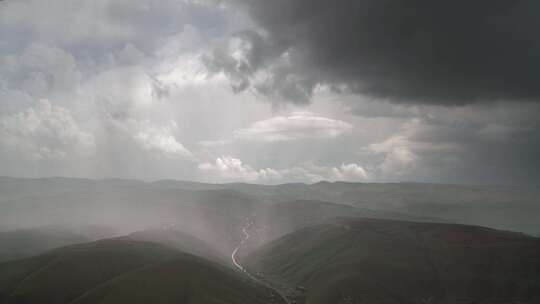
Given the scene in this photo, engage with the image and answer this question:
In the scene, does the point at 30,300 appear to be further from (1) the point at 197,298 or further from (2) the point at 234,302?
(2) the point at 234,302

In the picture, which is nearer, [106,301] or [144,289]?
[106,301]

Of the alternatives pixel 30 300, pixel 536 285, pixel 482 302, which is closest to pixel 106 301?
pixel 30 300

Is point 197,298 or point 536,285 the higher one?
point 536,285

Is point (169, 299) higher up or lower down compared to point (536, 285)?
lower down

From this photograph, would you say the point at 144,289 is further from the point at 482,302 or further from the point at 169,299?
the point at 482,302

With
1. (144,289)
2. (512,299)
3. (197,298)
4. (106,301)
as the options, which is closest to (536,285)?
(512,299)

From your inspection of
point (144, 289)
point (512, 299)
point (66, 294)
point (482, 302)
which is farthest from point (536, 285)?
point (66, 294)

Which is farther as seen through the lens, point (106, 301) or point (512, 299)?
point (512, 299)

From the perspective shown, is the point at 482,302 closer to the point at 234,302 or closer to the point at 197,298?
the point at 234,302
